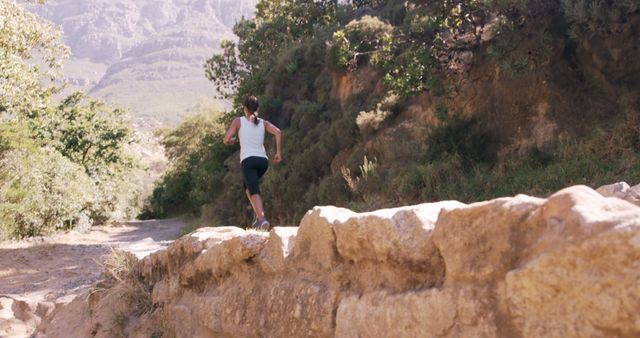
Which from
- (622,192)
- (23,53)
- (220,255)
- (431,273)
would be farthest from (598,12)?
(23,53)

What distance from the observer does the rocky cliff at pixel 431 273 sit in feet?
7.64

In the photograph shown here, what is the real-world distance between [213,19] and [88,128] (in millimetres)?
170823

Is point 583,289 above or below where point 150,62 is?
below

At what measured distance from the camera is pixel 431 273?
3.20m

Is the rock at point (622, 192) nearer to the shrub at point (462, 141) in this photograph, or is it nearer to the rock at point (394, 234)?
the rock at point (394, 234)

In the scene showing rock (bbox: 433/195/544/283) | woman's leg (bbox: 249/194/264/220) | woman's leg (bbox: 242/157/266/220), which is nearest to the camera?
rock (bbox: 433/195/544/283)

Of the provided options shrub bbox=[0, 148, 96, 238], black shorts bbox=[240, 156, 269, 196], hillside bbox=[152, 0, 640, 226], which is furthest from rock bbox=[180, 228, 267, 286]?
shrub bbox=[0, 148, 96, 238]

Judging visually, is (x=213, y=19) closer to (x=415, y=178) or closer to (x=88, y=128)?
(x=88, y=128)

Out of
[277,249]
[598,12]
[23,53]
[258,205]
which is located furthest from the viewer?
[23,53]

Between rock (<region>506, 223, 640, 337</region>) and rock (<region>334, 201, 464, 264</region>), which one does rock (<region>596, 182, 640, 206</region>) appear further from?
rock (<region>506, 223, 640, 337</region>)

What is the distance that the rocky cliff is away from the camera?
7.64 feet

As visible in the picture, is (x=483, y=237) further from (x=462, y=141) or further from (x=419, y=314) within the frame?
(x=462, y=141)

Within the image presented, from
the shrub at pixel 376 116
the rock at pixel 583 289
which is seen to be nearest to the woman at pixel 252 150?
the rock at pixel 583 289

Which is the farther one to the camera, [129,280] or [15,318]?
[15,318]
